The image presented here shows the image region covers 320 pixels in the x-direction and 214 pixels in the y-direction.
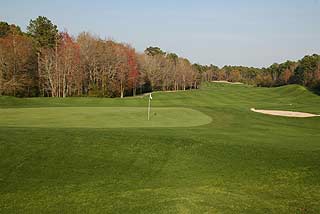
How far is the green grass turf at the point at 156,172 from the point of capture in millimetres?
8086

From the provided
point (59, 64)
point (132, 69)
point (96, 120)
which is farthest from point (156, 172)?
→ point (132, 69)

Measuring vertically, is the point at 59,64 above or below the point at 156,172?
above

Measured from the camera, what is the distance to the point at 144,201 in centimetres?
821

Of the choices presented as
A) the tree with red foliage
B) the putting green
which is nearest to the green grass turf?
the putting green

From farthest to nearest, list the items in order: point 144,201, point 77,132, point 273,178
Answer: point 77,132, point 273,178, point 144,201

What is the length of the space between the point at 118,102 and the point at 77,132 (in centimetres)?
2777

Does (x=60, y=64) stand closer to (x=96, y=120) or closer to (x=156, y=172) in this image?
(x=96, y=120)

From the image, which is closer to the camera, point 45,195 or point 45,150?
point 45,195

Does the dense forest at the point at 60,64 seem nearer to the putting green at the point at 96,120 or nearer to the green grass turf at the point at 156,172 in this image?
the putting green at the point at 96,120

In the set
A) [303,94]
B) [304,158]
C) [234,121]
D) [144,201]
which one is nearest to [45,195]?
[144,201]

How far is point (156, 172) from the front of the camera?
11023mm

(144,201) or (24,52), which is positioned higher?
(24,52)

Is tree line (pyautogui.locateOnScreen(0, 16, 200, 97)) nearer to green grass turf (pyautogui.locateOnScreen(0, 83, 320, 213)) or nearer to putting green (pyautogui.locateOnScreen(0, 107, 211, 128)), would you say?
putting green (pyautogui.locateOnScreen(0, 107, 211, 128))

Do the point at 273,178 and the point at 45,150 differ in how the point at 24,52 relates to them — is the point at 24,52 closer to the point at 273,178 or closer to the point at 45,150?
the point at 45,150
